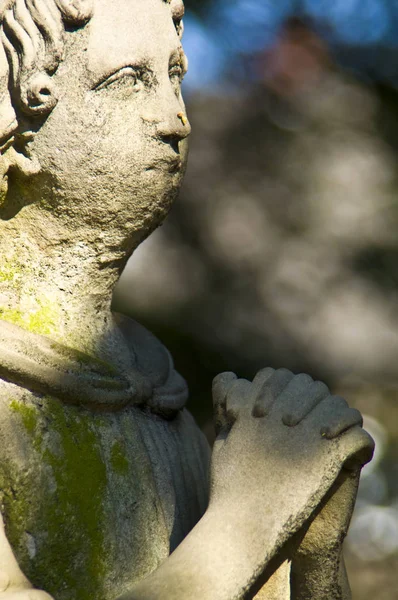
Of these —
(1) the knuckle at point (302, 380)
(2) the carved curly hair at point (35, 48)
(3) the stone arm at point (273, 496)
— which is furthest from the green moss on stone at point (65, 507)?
(2) the carved curly hair at point (35, 48)

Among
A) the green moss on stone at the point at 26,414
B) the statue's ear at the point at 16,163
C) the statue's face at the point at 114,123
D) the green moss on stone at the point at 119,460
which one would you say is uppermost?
the statue's face at the point at 114,123

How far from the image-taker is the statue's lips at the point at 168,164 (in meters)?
1.61

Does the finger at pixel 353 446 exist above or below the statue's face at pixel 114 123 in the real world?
below

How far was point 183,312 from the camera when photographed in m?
4.86

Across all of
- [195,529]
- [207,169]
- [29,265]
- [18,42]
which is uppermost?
[207,169]

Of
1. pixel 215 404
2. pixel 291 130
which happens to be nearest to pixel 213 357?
pixel 291 130

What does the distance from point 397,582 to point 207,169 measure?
101 inches

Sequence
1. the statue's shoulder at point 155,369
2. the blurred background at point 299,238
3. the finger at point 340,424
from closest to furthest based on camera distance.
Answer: the finger at point 340,424 < the statue's shoulder at point 155,369 < the blurred background at point 299,238

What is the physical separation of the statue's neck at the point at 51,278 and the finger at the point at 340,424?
44 centimetres

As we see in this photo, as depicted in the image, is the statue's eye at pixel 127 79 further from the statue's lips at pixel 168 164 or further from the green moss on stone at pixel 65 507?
the green moss on stone at pixel 65 507

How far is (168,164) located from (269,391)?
0.43 m

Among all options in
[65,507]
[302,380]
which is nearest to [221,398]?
[302,380]

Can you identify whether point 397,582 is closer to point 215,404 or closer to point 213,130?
point 213,130

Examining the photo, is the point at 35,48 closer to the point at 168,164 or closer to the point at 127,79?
the point at 127,79
